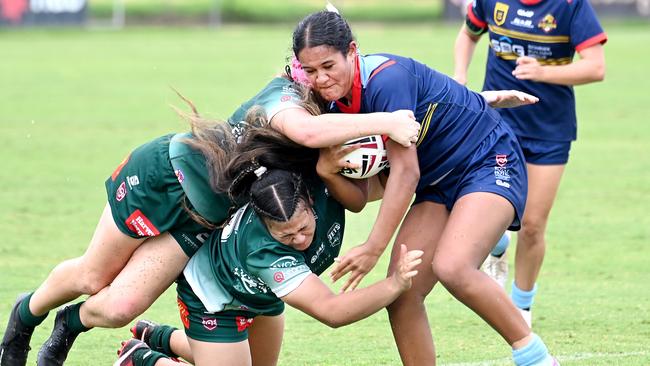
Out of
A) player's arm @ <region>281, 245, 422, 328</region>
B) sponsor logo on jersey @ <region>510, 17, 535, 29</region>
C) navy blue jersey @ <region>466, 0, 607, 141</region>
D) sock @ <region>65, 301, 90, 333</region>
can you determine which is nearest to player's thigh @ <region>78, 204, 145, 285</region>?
sock @ <region>65, 301, 90, 333</region>

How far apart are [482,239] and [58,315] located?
2.34 m

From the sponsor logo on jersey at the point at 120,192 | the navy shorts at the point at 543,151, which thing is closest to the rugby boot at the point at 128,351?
the sponsor logo on jersey at the point at 120,192

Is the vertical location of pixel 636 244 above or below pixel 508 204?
below

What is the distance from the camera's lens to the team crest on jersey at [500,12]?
24.8ft

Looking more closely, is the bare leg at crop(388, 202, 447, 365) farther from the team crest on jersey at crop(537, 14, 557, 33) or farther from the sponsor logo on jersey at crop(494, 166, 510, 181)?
the team crest on jersey at crop(537, 14, 557, 33)

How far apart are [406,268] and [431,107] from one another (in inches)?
37.3

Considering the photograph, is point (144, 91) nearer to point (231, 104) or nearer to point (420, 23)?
point (231, 104)

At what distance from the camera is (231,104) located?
53.3 ft

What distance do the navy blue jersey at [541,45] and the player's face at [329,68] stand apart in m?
2.46

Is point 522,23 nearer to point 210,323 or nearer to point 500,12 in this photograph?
point 500,12

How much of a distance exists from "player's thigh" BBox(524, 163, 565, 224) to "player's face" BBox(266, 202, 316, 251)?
94.5 inches

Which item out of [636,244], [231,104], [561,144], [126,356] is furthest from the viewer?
[231,104]

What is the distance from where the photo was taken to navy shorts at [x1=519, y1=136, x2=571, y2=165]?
742 cm

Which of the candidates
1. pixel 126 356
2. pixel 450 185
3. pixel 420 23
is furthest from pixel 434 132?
pixel 420 23
